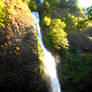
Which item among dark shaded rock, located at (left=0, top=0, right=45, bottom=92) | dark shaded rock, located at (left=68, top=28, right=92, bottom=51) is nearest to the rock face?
dark shaded rock, located at (left=0, top=0, right=45, bottom=92)

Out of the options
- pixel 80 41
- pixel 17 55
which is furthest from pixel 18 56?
pixel 80 41

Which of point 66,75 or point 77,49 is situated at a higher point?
point 77,49

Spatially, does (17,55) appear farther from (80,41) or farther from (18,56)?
(80,41)

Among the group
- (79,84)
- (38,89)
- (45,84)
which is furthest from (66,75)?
(38,89)

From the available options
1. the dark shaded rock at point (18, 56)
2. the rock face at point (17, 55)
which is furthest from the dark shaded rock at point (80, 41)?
the rock face at point (17, 55)

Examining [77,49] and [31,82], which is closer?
[31,82]

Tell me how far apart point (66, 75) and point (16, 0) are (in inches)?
449

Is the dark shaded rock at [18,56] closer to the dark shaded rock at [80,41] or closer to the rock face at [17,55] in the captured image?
the rock face at [17,55]

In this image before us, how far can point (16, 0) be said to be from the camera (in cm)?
1240

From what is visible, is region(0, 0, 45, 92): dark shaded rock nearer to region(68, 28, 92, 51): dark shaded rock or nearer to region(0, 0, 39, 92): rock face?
region(0, 0, 39, 92): rock face

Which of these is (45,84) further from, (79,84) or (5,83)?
(79,84)

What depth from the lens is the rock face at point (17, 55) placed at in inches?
356

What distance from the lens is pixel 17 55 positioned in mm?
9836

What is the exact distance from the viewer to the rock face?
904cm
